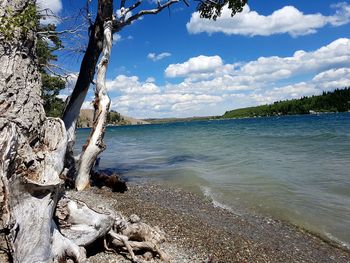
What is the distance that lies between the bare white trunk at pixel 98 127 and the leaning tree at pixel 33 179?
492cm

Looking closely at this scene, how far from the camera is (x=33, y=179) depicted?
16.9 ft

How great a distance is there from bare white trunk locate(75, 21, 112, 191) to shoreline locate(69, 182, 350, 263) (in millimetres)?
633

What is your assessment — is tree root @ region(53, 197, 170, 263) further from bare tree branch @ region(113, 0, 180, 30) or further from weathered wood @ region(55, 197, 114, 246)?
bare tree branch @ region(113, 0, 180, 30)

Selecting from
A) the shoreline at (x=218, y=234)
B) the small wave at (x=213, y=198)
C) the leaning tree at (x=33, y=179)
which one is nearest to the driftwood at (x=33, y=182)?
the leaning tree at (x=33, y=179)

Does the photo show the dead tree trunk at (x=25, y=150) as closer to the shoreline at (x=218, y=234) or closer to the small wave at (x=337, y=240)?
the shoreline at (x=218, y=234)

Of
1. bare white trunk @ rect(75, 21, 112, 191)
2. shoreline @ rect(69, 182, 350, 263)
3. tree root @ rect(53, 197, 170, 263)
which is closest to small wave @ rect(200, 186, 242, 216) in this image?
shoreline @ rect(69, 182, 350, 263)

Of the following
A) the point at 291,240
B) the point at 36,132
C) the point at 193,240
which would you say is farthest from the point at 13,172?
the point at 291,240

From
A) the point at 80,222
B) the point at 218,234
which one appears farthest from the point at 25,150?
the point at 218,234

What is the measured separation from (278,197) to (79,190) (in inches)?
270

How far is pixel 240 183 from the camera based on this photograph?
48.3ft

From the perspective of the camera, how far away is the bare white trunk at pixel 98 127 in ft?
38.4

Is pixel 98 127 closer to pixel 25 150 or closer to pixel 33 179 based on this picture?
pixel 25 150

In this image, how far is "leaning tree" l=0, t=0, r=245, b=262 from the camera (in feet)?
15.2

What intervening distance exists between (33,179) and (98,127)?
22.3 feet
